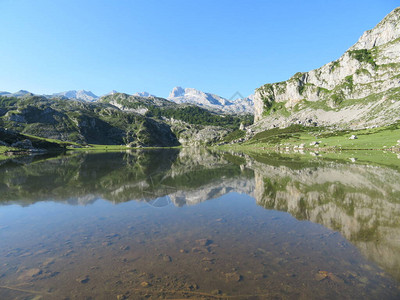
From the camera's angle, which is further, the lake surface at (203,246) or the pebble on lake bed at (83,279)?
the pebble on lake bed at (83,279)

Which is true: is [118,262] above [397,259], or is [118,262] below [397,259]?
above

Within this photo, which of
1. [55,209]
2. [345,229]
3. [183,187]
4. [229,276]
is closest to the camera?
[229,276]

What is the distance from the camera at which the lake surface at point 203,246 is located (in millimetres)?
10008

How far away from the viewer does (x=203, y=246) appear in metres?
14.2

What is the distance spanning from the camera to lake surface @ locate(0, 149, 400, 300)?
10008 mm

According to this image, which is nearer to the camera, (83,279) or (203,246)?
(83,279)

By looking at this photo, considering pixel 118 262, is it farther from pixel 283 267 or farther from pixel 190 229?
pixel 283 267

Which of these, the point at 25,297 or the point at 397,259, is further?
the point at 397,259

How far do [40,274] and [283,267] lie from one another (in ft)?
42.1

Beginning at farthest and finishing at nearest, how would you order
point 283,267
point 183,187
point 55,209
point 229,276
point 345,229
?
point 183,187 < point 55,209 < point 345,229 < point 283,267 < point 229,276

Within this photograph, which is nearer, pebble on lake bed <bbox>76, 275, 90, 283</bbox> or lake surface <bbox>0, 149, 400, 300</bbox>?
lake surface <bbox>0, 149, 400, 300</bbox>

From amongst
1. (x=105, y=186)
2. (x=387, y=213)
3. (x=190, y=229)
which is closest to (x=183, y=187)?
(x=105, y=186)

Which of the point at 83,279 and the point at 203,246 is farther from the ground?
the point at 83,279

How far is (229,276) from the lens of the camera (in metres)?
10.9
